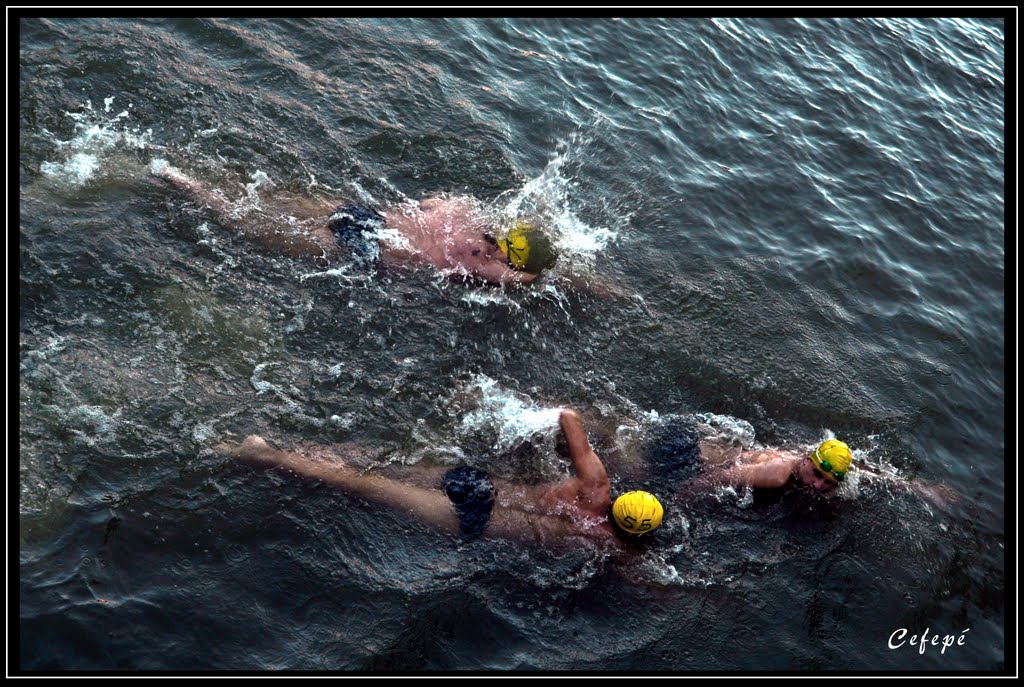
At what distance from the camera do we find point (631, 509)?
8.05 m

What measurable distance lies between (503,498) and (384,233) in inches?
159

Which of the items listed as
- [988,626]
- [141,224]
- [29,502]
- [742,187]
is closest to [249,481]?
[29,502]

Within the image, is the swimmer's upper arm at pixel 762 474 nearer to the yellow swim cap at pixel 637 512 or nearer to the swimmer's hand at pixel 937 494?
the yellow swim cap at pixel 637 512

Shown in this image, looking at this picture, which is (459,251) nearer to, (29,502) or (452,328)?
(452,328)

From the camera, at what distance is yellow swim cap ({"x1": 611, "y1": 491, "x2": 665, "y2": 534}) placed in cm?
805

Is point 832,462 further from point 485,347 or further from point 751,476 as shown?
point 485,347

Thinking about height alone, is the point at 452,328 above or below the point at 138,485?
above

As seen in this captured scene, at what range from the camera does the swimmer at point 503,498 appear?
799 cm

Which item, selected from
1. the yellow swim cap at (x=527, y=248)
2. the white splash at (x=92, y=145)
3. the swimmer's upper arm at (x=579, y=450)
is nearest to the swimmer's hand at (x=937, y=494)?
the swimmer's upper arm at (x=579, y=450)

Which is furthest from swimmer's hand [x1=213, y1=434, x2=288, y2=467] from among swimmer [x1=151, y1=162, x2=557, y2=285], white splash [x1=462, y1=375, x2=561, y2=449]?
swimmer [x1=151, y1=162, x2=557, y2=285]

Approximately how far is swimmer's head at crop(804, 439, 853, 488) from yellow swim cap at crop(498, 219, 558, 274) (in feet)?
14.6

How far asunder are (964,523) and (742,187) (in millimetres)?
6602

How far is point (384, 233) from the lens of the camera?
10.3 m

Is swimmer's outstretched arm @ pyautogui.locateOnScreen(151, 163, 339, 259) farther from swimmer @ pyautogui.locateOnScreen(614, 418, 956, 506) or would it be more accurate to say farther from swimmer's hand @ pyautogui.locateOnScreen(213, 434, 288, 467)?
swimmer @ pyautogui.locateOnScreen(614, 418, 956, 506)
